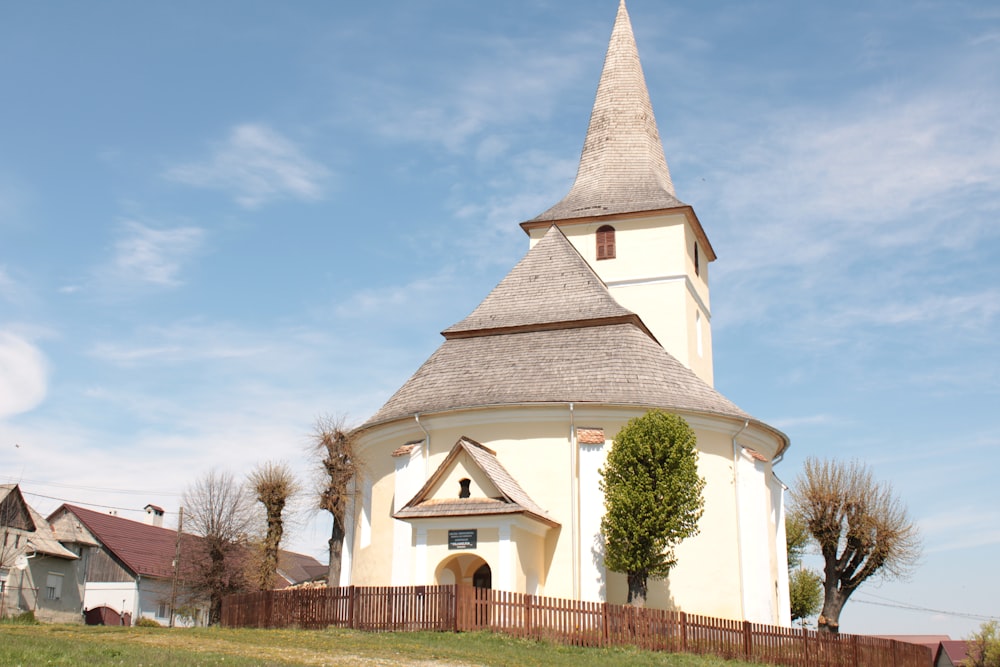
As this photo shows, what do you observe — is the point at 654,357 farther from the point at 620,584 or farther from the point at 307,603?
the point at 307,603

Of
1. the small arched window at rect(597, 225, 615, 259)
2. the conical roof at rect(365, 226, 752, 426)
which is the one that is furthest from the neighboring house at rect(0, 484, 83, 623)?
the small arched window at rect(597, 225, 615, 259)

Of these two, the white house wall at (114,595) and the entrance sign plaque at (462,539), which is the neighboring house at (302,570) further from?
the entrance sign plaque at (462,539)

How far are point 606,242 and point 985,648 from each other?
34.9 meters

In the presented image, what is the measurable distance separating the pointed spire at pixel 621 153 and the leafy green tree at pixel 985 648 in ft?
107

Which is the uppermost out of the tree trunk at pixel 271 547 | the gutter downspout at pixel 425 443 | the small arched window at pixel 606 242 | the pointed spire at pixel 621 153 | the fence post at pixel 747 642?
the pointed spire at pixel 621 153

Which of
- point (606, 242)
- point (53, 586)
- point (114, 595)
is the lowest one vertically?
point (114, 595)

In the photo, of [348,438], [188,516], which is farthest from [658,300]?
[188,516]

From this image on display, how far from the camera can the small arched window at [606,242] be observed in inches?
1582

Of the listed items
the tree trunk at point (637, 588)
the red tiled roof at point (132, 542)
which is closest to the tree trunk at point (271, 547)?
the tree trunk at point (637, 588)

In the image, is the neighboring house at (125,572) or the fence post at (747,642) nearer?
the fence post at (747,642)

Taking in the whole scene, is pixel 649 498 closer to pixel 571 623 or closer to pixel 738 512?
pixel 571 623

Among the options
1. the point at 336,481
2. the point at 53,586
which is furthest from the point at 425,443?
the point at 53,586

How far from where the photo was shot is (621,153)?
43.7m

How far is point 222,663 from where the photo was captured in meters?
15.2
